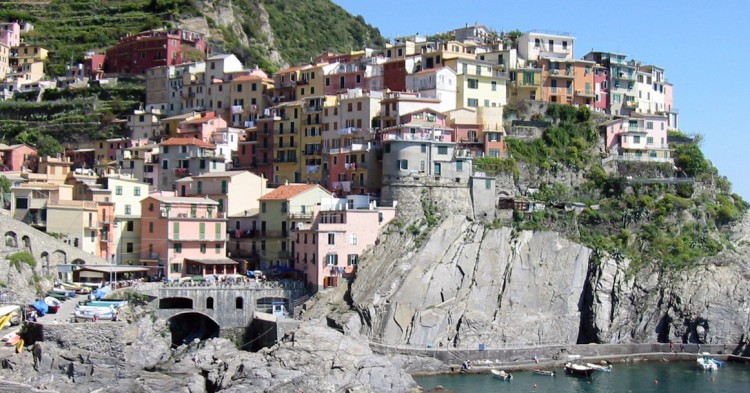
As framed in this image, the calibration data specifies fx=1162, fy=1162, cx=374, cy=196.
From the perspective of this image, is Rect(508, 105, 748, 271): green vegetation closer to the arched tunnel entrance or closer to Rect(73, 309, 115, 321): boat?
the arched tunnel entrance

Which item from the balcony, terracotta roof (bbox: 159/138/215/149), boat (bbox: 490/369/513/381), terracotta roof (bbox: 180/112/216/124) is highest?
the balcony

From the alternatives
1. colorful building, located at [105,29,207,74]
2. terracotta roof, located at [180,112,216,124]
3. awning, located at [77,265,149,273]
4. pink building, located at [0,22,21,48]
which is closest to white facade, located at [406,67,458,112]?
terracotta roof, located at [180,112,216,124]

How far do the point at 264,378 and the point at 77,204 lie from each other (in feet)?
82.4

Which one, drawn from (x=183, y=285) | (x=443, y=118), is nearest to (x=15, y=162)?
(x=183, y=285)

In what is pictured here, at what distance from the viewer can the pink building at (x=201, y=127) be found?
317 feet

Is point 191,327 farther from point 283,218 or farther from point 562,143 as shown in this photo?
point 562,143

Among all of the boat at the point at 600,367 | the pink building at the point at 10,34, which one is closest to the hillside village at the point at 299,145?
the pink building at the point at 10,34

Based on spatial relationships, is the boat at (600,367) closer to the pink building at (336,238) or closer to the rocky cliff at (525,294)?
the rocky cliff at (525,294)

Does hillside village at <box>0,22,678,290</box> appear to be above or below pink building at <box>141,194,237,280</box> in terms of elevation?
above

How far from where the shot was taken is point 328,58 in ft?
343

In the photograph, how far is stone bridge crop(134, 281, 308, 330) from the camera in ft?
246

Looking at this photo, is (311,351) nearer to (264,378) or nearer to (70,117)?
(264,378)

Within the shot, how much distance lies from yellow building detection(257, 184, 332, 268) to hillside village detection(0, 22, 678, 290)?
12 centimetres

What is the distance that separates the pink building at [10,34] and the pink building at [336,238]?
59.6 meters
